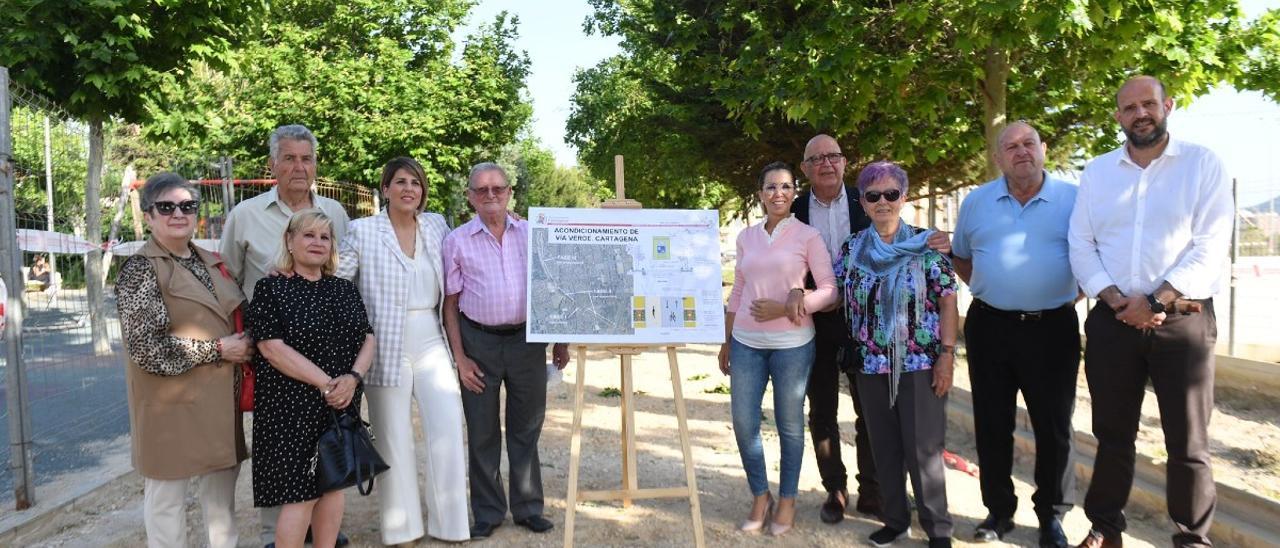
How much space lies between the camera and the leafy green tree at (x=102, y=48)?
9.47 meters

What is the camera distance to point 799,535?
5145 mm

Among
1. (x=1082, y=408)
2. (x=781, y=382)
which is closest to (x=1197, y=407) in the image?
(x=781, y=382)

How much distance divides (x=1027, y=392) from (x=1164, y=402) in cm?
67

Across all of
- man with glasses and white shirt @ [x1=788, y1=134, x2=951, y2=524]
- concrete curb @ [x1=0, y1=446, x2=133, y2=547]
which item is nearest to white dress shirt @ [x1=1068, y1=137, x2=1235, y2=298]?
man with glasses and white shirt @ [x1=788, y1=134, x2=951, y2=524]

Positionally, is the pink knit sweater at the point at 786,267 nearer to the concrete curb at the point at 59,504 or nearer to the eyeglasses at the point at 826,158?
the eyeglasses at the point at 826,158

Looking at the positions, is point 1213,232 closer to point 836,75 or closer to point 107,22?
point 836,75

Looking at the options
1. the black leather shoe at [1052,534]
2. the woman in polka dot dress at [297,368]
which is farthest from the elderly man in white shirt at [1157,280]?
the woman in polka dot dress at [297,368]

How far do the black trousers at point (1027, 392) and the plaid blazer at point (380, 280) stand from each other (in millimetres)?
3134

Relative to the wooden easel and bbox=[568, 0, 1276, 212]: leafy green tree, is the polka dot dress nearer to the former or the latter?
the wooden easel

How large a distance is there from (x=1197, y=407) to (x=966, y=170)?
12735mm

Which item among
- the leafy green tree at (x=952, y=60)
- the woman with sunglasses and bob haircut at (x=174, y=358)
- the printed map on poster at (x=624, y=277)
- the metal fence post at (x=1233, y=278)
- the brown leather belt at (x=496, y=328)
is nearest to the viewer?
the woman with sunglasses and bob haircut at (x=174, y=358)

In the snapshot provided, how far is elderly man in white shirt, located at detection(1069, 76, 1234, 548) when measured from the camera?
13.4 feet

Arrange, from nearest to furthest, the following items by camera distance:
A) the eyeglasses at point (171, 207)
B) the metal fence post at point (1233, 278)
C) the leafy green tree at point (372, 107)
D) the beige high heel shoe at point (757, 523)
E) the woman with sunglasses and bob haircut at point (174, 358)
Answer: the woman with sunglasses and bob haircut at point (174, 358)
the eyeglasses at point (171, 207)
the beige high heel shoe at point (757, 523)
the metal fence post at point (1233, 278)
the leafy green tree at point (372, 107)

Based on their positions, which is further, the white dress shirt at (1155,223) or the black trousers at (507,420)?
the black trousers at (507,420)
